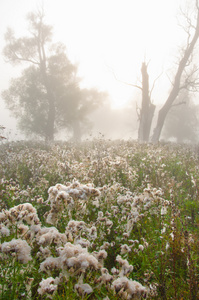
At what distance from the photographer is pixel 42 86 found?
2536 cm

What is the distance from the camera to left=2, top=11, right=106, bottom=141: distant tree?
2427 cm

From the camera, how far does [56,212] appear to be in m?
2.20

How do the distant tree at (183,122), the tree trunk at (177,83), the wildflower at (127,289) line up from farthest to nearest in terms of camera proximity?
the distant tree at (183,122), the tree trunk at (177,83), the wildflower at (127,289)

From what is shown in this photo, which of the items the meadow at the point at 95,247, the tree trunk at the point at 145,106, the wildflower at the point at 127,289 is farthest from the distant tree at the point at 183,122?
the wildflower at the point at 127,289

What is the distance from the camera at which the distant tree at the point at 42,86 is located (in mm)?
24266

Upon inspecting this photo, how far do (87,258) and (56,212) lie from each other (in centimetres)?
94

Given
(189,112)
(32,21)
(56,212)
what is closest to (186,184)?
(56,212)

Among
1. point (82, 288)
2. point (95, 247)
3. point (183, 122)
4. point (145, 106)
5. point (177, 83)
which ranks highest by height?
point (183, 122)

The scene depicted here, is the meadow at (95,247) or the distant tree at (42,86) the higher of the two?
the distant tree at (42,86)

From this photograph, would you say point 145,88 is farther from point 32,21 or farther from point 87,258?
point 87,258

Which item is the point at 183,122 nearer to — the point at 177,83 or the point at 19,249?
the point at 177,83

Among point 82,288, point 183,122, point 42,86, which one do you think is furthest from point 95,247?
point 183,122

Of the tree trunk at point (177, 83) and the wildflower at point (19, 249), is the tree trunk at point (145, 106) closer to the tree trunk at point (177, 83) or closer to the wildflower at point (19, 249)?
the tree trunk at point (177, 83)

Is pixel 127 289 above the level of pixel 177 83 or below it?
below
